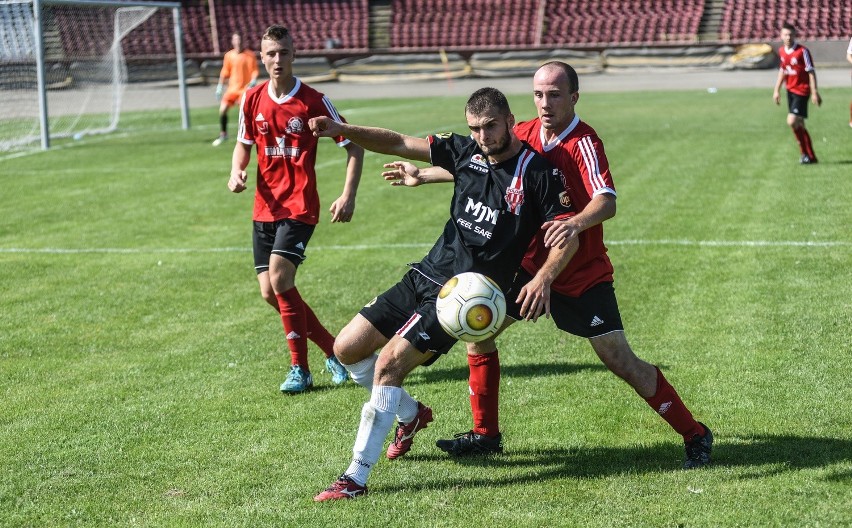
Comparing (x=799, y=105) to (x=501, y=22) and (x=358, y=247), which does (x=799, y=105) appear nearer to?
(x=358, y=247)

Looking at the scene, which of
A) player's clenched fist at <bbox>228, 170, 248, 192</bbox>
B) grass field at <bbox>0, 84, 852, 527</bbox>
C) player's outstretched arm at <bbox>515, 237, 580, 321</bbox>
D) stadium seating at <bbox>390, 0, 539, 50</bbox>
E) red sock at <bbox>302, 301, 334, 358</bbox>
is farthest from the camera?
stadium seating at <bbox>390, 0, 539, 50</bbox>

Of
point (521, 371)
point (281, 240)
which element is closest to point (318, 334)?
point (281, 240)

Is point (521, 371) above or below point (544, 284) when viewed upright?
below

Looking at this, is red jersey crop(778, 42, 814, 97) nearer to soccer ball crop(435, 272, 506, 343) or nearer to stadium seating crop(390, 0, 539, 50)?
soccer ball crop(435, 272, 506, 343)

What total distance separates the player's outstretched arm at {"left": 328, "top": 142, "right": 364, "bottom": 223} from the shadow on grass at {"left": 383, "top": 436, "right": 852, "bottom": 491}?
6.37ft

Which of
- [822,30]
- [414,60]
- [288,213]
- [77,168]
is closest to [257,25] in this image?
[414,60]

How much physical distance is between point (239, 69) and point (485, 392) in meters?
19.2

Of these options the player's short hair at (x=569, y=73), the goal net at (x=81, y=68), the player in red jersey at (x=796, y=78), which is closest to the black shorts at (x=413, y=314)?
the player's short hair at (x=569, y=73)

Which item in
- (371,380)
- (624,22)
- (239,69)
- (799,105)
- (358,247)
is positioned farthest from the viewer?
(624,22)

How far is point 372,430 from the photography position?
526 cm

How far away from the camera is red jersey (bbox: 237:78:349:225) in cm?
761

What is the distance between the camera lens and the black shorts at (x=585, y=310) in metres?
5.48

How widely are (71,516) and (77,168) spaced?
15396 millimetres

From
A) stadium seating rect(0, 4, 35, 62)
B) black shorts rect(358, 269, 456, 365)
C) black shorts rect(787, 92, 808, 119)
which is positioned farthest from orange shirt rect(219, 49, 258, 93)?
black shorts rect(358, 269, 456, 365)
